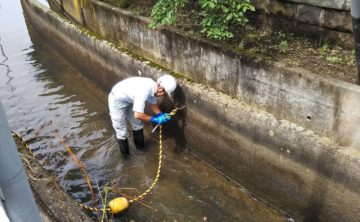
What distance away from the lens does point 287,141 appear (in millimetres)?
4574

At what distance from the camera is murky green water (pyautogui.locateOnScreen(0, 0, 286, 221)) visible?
211 inches

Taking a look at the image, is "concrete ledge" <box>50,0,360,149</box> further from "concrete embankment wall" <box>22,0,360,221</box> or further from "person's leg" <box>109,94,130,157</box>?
"person's leg" <box>109,94,130,157</box>

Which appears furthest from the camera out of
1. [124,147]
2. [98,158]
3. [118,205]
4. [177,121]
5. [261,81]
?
[98,158]

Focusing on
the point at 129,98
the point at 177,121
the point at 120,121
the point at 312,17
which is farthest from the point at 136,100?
the point at 312,17

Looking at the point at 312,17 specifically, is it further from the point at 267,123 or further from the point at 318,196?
the point at 318,196

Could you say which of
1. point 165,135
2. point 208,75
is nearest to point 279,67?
point 208,75

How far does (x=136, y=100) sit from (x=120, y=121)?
2.71 ft

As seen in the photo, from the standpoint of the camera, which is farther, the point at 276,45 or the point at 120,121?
the point at 120,121

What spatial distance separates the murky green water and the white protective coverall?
0.73 metres

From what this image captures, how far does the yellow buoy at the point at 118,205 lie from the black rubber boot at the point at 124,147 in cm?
158

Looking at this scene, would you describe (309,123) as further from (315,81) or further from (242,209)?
(242,209)

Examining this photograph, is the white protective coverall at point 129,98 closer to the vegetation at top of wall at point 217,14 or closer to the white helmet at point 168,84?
the white helmet at point 168,84

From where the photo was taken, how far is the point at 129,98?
6.05m

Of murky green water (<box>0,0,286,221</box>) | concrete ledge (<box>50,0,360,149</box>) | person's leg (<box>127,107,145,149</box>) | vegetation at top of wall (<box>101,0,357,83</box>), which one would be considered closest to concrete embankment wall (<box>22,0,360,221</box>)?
concrete ledge (<box>50,0,360,149</box>)
